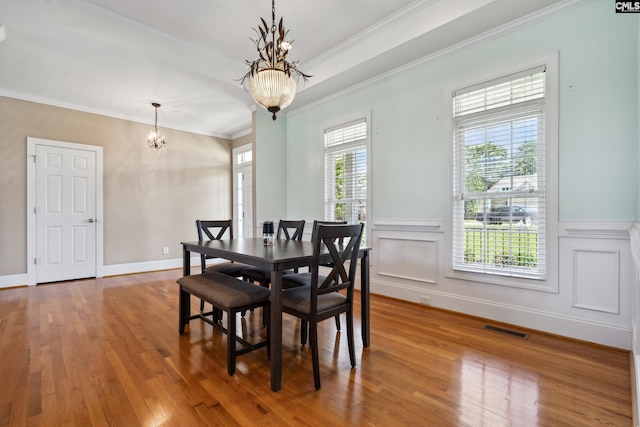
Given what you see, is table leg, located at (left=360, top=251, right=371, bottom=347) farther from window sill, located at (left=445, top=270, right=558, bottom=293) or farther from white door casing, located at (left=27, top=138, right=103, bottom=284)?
white door casing, located at (left=27, top=138, right=103, bottom=284)

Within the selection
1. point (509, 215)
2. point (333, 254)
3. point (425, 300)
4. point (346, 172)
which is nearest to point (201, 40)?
point (346, 172)

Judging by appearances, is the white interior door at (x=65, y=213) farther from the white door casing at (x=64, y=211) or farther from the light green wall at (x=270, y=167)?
the light green wall at (x=270, y=167)

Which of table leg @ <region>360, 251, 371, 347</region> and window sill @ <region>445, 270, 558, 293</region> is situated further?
window sill @ <region>445, 270, 558, 293</region>

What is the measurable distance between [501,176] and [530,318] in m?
1.29

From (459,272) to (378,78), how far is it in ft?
8.15

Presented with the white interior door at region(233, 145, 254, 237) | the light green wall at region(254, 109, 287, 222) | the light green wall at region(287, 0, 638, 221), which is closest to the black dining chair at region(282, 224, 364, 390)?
the light green wall at region(287, 0, 638, 221)

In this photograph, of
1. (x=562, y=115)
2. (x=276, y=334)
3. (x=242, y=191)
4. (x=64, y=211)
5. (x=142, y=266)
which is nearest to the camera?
(x=276, y=334)

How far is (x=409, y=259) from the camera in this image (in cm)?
346

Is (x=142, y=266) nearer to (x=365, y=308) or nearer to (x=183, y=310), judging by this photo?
(x=183, y=310)

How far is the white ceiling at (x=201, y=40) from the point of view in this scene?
2.76 m

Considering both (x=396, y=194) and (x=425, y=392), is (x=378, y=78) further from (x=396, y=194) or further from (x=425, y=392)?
(x=425, y=392)

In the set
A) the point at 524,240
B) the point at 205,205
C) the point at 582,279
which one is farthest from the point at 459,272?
the point at 205,205

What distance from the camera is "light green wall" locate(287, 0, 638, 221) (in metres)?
2.24

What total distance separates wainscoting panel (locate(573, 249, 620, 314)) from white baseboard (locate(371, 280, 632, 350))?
5.9 inches
